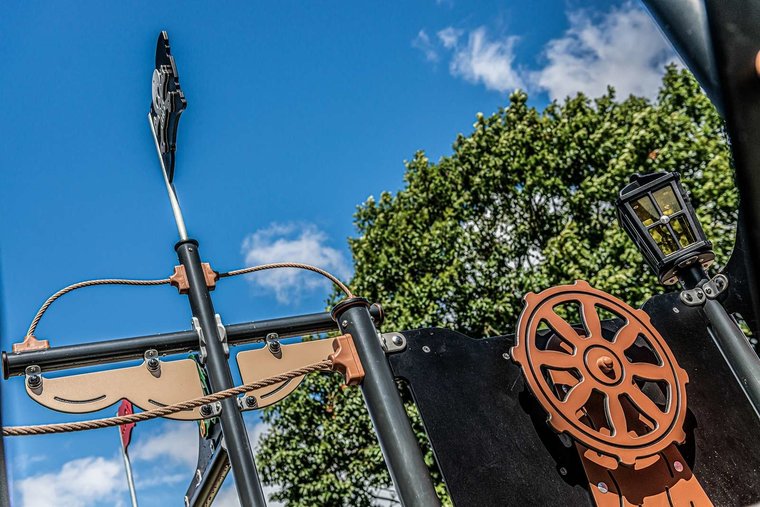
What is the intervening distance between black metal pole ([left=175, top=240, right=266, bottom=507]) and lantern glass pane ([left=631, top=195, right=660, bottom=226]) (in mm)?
2840

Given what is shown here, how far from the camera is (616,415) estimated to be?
136 inches

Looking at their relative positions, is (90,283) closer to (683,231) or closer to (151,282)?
(151,282)

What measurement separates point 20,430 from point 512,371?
2.20 meters

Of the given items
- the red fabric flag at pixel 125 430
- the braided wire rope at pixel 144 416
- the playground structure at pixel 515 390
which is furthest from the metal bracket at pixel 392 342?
the red fabric flag at pixel 125 430

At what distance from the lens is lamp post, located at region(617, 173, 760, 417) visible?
4.25 meters

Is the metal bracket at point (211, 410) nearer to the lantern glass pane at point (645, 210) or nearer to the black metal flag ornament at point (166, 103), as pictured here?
the black metal flag ornament at point (166, 103)

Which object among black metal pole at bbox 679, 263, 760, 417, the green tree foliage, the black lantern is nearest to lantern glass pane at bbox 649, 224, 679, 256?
the black lantern

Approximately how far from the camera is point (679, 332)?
4094 mm

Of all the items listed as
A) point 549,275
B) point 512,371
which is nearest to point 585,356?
point 512,371

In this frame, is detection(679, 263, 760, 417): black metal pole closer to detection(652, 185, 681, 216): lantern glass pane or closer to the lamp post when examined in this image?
the lamp post

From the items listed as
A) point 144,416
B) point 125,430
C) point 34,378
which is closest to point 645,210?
point 144,416

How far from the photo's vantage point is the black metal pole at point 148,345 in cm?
375

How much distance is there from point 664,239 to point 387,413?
255cm

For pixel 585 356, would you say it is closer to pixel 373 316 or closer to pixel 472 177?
pixel 373 316
